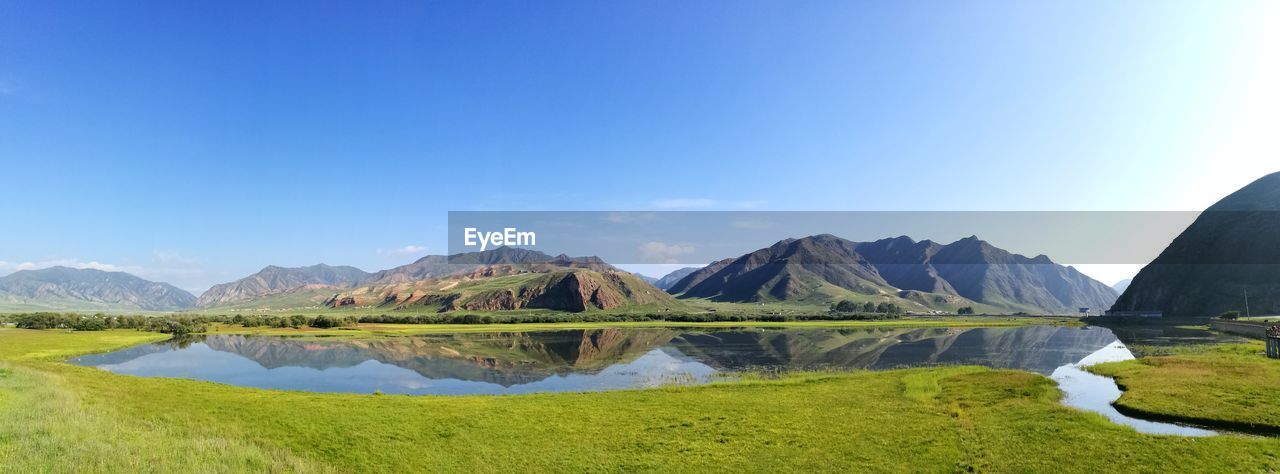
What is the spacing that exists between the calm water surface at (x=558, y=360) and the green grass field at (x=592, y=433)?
22.8 ft

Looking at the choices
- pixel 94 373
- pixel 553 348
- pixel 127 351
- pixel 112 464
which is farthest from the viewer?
pixel 553 348

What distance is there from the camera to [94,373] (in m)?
53.0

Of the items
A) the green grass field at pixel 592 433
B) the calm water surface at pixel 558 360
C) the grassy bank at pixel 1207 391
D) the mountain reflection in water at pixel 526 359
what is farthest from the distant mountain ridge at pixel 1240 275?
the green grass field at pixel 592 433

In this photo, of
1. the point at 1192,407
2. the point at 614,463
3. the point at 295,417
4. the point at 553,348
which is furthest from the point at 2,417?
the point at 553,348

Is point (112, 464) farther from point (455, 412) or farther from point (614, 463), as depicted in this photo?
point (614, 463)

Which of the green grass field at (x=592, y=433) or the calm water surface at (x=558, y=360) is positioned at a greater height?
the green grass field at (x=592, y=433)

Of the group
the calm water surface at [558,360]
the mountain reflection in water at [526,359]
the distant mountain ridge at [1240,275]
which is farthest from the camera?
the distant mountain ridge at [1240,275]

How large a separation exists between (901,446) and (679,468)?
1059 cm

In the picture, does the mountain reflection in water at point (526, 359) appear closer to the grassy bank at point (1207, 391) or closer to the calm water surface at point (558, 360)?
the calm water surface at point (558, 360)

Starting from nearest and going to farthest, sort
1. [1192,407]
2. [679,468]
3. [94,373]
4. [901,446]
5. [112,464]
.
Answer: [112,464] → [679,468] → [901,446] → [1192,407] → [94,373]

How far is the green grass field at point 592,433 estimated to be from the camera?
896 inches

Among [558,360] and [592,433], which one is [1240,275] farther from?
[592,433]

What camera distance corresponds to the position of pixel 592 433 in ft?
96.1

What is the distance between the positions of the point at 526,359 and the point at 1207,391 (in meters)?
70.2
